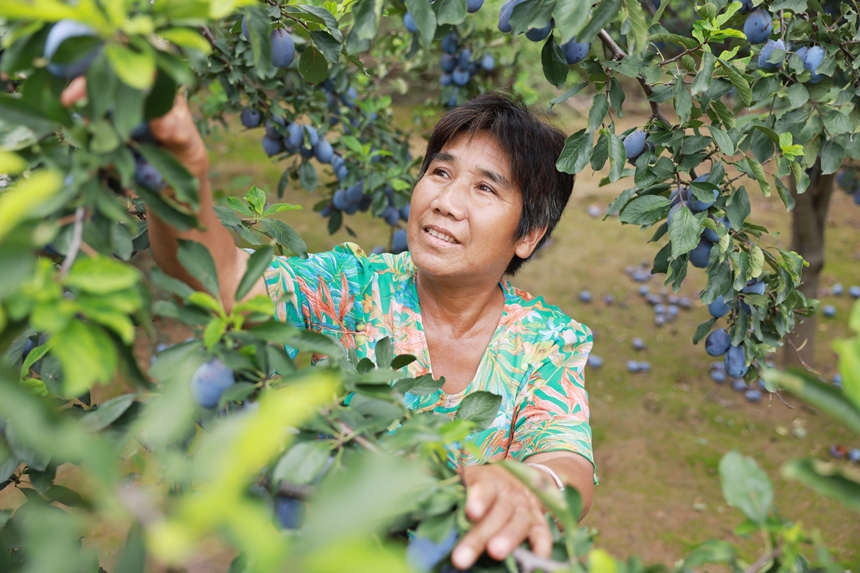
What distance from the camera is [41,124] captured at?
0.58m

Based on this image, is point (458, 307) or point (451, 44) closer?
point (458, 307)

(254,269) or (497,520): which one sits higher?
(254,269)

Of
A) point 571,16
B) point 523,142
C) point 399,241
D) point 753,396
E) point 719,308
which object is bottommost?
point 753,396

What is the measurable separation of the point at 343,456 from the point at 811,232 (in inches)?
129

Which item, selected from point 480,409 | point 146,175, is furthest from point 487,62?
point 146,175

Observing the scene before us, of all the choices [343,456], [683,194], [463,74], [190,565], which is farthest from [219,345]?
[463,74]

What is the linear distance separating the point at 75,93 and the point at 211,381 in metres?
0.35

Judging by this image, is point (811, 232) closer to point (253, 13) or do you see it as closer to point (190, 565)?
point (253, 13)

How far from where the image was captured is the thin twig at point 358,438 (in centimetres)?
64

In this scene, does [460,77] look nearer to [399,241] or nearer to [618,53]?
[399,241]

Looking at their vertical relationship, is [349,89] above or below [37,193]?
below

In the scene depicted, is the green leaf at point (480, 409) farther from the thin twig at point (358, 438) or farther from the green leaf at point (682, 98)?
the green leaf at point (682, 98)

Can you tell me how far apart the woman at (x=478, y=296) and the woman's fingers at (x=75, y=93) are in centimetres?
61

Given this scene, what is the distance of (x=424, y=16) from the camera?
922 mm
